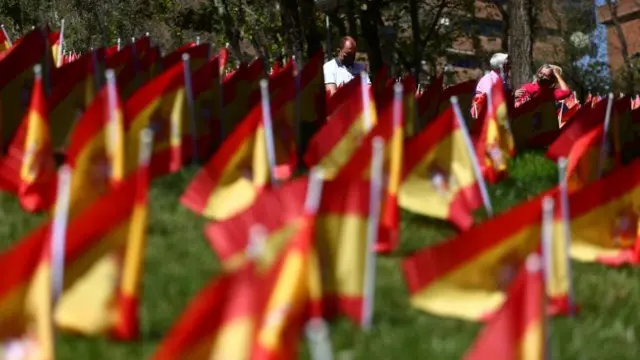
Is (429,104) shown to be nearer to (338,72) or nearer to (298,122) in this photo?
(338,72)

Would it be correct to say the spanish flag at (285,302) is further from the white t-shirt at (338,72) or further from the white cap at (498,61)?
the white cap at (498,61)

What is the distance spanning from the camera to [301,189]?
6.23 m

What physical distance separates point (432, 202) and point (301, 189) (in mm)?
2231

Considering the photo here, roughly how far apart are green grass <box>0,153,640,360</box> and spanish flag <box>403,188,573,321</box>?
13 cm

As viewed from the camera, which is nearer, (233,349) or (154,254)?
(233,349)

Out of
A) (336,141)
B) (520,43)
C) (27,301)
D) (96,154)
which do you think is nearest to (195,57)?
(336,141)

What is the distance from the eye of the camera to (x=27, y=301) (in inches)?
188

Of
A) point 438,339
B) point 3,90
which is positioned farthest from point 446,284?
point 3,90

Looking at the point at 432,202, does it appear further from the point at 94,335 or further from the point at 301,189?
the point at 94,335

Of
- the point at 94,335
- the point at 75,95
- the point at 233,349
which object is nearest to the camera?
the point at 233,349

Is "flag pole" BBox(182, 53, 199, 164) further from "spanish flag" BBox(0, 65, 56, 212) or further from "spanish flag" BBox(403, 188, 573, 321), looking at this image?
"spanish flag" BBox(403, 188, 573, 321)

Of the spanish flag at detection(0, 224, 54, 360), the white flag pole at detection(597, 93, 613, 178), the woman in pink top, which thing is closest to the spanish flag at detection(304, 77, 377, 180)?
the white flag pole at detection(597, 93, 613, 178)

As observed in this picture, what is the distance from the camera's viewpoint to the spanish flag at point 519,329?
14.9ft

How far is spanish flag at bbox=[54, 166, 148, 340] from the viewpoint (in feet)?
17.7
